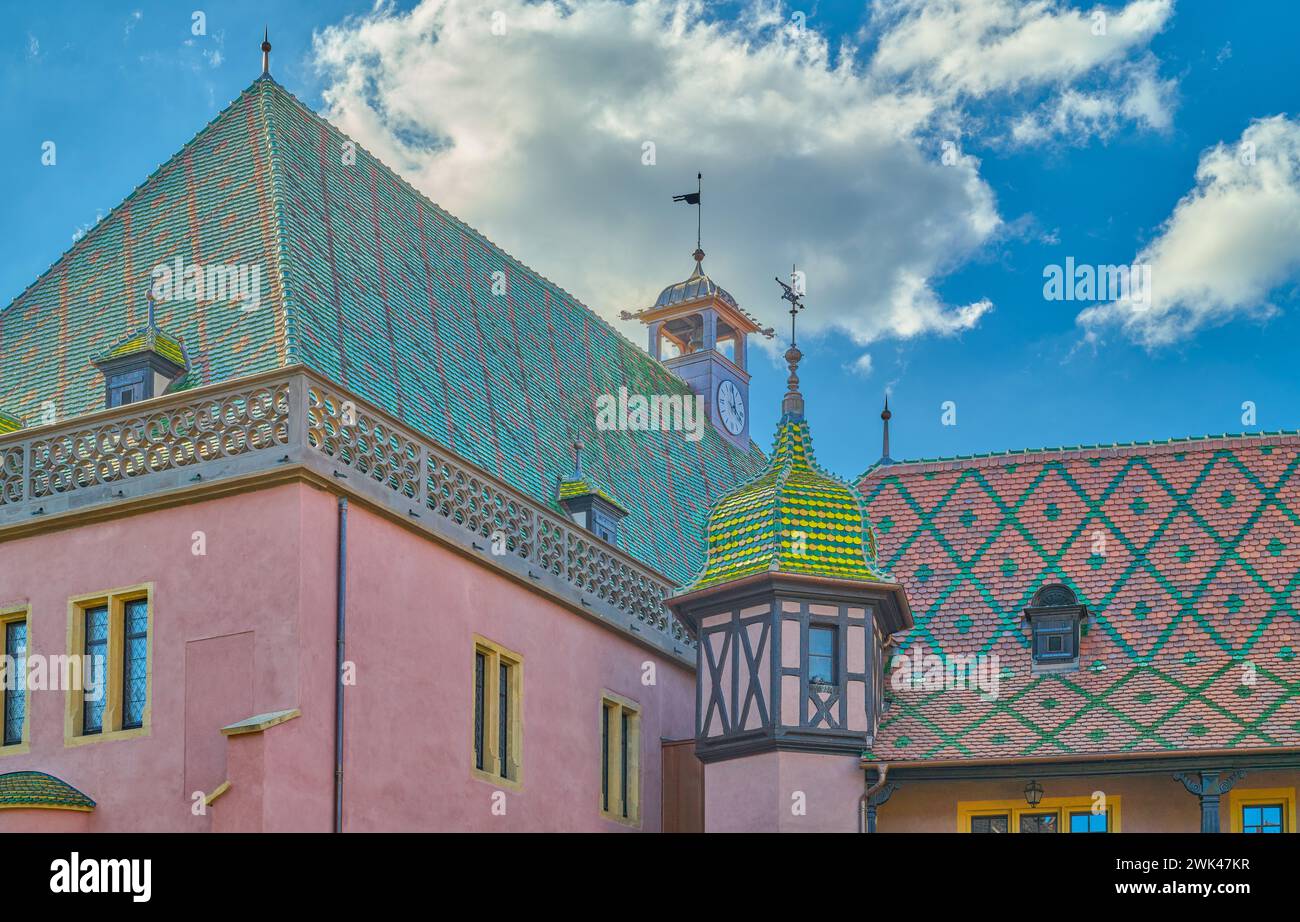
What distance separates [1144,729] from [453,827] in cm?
863

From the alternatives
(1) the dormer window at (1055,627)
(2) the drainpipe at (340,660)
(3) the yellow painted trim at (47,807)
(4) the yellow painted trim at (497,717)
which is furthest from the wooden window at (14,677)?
(1) the dormer window at (1055,627)

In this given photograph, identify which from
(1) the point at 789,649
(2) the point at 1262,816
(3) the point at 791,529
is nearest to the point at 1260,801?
(2) the point at 1262,816

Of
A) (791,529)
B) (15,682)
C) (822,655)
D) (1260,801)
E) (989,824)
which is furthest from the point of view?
(791,529)

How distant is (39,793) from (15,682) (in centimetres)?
209

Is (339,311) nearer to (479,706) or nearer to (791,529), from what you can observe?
(479,706)

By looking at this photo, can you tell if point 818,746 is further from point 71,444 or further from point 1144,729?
point 71,444

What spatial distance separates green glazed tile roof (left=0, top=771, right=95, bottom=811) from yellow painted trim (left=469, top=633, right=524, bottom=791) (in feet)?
15.6

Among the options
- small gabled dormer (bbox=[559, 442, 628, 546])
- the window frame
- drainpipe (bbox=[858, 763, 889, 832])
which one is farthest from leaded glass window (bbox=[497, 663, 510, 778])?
drainpipe (bbox=[858, 763, 889, 832])

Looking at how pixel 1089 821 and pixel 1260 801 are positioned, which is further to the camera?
pixel 1089 821

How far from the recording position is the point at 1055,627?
1291 inches

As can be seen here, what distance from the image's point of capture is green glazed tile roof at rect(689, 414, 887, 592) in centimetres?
3152

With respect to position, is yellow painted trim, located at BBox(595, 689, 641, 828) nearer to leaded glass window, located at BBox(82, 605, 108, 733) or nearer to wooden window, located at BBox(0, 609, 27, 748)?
leaded glass window, located at BBox(82, 605, 108, 733)

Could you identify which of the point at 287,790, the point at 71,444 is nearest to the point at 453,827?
the point at 287,790
